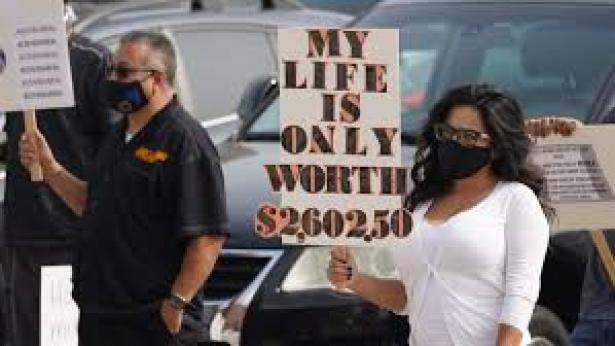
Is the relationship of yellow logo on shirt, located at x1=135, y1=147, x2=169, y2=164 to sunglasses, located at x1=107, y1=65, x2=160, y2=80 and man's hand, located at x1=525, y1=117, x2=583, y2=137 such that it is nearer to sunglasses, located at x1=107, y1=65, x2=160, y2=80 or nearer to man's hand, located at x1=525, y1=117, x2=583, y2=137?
sunglasses, located at x1=107, y1=65, x2=160, y2=80

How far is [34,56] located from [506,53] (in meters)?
2.62

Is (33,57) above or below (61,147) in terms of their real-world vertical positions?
above

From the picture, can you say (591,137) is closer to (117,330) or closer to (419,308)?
(419,308)

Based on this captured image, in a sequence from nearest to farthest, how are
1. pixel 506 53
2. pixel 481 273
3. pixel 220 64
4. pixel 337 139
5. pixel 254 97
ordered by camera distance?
1. pixel 481 273
2. pixel 337 139
3. pixel 506 53
4. pixel 254 97
5. pixel 220 64

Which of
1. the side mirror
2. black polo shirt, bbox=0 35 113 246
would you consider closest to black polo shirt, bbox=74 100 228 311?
black polo shirt, bbox=0 35 113 246

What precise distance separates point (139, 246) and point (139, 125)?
0.41 m

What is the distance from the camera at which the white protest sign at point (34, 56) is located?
7.02 m

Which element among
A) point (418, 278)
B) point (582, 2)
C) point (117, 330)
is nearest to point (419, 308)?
point (418, 278)

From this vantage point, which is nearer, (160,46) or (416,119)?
(160,46)

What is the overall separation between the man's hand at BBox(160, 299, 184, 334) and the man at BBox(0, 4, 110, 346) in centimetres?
141

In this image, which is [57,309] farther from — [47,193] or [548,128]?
[548,128]

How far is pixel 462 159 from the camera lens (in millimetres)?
5973

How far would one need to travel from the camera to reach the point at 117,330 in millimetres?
6590

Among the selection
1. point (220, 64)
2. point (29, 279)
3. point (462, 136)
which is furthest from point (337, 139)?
point (220, 64)
